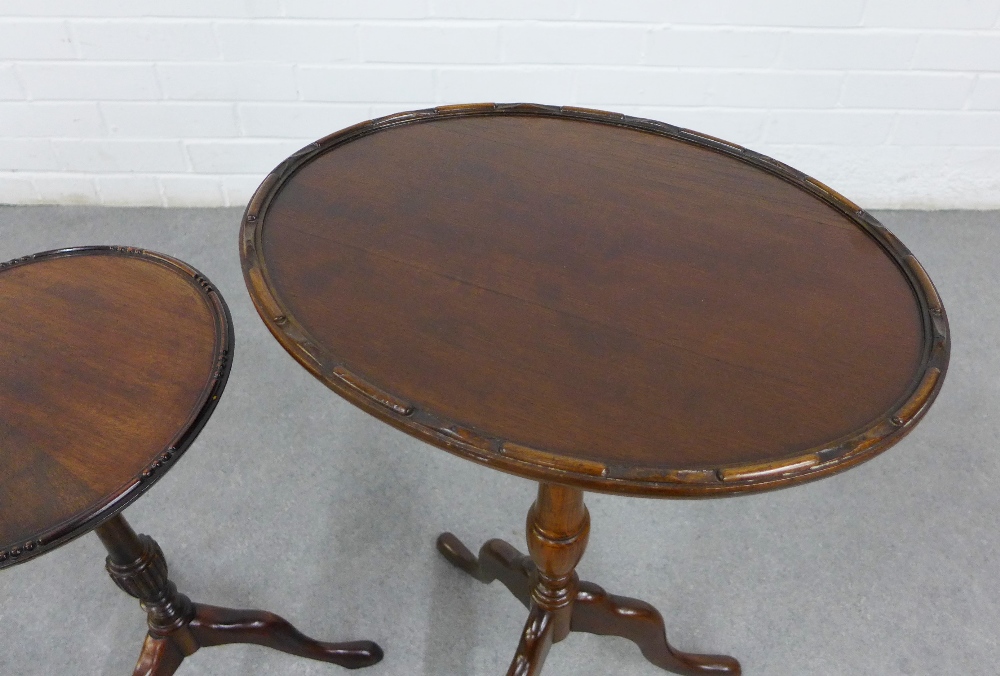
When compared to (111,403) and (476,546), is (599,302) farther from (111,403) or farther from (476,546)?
(476,546)

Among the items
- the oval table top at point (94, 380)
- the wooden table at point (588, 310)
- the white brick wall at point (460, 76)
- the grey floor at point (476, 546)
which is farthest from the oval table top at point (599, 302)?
the white brick wall at point (460, 76)

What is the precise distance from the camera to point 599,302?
981 millimetres

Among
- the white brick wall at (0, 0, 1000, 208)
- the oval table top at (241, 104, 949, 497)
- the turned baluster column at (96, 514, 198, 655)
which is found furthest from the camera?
the white brick wall at (0, 0, 1000, 208)

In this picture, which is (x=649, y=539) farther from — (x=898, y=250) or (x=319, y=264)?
(x=319, y=264)

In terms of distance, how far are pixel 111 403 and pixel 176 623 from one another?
1.69 feet

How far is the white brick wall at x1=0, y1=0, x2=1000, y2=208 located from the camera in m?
2.20

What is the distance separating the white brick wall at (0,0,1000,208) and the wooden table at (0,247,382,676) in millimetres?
1274

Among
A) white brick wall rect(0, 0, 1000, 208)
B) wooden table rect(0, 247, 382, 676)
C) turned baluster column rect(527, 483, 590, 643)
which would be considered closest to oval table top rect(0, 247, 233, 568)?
wooden table rect(0, 247, 382, 676)

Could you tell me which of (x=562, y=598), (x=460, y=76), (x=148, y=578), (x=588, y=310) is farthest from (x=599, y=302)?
(x=460, y=76)

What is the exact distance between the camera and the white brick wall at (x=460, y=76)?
2199mm

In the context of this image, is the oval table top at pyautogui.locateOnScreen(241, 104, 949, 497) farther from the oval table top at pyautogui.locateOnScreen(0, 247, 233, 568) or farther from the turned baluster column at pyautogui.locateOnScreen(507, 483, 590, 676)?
the turned baluster column at pyautogui.locateOnScreen(507, 483, 590, 676)

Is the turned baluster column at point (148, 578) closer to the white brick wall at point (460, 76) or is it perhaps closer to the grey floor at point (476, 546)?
the grey floor at point (476, 546)

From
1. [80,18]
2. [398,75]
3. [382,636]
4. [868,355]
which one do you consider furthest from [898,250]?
[80,18]

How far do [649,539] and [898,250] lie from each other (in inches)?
32.9
